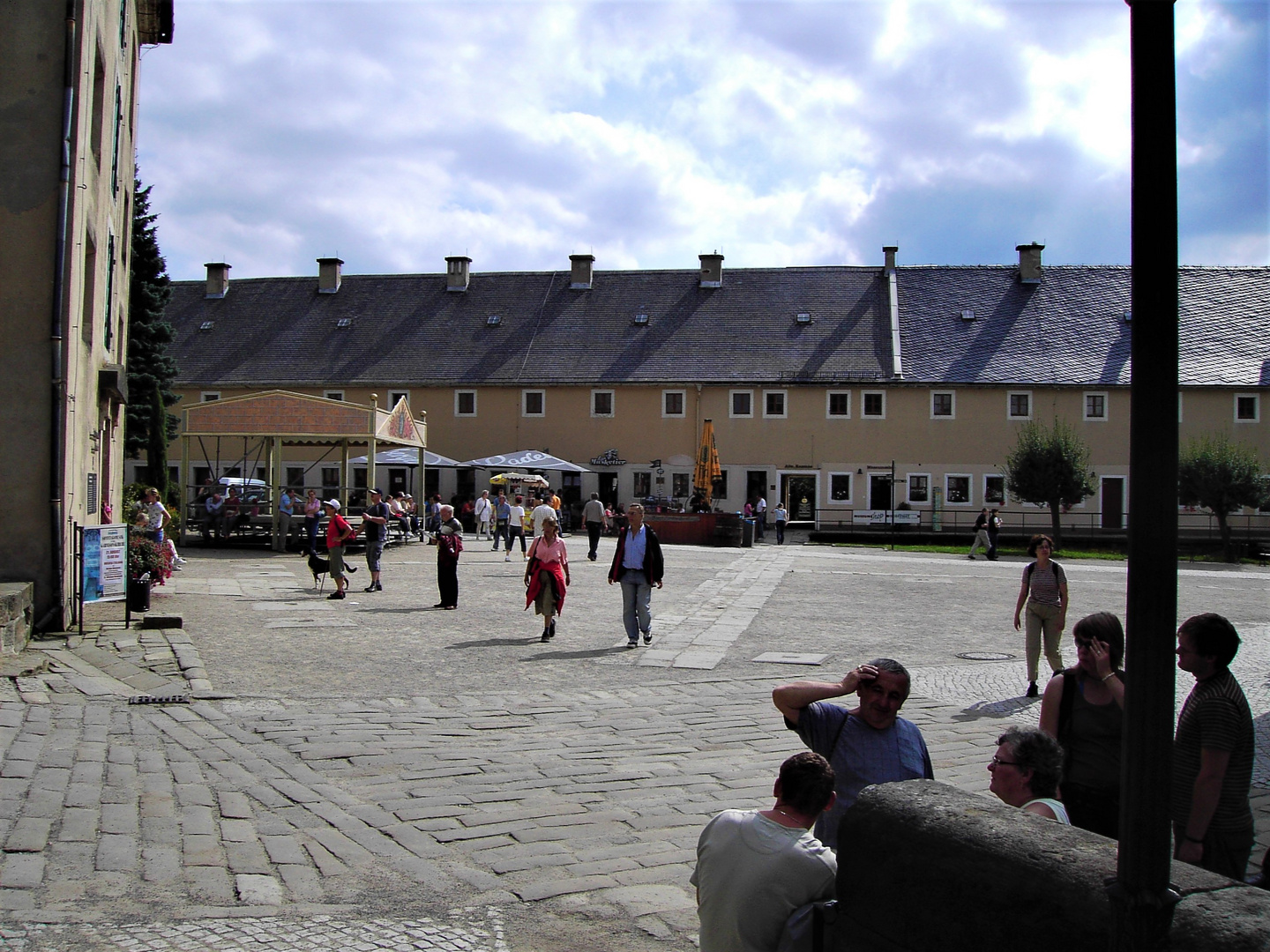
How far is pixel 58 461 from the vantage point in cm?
1266

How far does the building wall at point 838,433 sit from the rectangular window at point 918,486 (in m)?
0.19

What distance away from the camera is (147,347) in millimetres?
39969

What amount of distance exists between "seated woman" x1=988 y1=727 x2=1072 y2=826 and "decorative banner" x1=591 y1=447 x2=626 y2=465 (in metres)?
44.6

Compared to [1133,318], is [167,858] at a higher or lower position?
lower

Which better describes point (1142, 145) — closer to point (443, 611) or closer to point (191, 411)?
point (443, 611)

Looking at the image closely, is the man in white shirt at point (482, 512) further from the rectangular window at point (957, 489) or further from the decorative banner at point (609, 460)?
the rectangular window at point (957, 489)

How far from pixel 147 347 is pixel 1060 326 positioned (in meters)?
37.5

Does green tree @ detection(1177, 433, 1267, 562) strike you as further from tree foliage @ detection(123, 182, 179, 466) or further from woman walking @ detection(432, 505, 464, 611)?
tree foliage @ detection(123, 182, 179, 466)

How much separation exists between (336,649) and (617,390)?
3696cm

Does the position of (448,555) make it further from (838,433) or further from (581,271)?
(581,271)

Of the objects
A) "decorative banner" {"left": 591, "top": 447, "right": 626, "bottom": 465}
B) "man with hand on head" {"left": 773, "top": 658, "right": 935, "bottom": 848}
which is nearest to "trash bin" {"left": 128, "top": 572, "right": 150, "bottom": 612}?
"man with hand on head" {"left": 773, "top": 658, "right": 935, "bottom": 848}

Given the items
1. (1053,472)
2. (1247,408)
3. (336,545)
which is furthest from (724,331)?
(336,545)

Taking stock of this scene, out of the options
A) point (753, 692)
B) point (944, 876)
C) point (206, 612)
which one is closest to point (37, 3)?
point (206, 612)

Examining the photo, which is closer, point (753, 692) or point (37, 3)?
point (753, 692)
